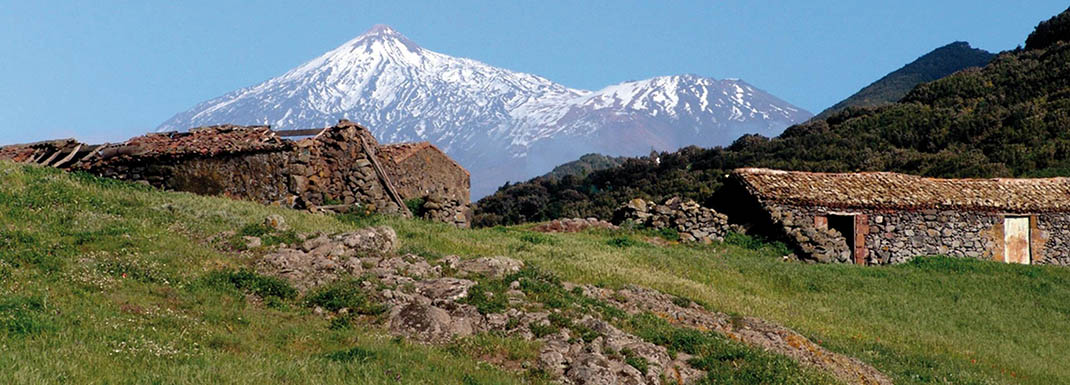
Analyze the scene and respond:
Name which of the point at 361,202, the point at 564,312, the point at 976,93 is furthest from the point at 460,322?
the point at 976,93

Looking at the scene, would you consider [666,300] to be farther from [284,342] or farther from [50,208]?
[50,208]

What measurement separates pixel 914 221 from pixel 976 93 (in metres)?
49.6

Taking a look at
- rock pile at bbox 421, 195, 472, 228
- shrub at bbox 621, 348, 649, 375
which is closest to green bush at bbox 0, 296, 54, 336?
shrub at bbox 621, 348, 649, 375

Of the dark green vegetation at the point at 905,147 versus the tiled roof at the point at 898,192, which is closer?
the tiled roof at the point at 898,192

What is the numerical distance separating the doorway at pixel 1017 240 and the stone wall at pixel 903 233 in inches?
10.9

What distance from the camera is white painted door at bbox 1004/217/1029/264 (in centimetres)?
3228

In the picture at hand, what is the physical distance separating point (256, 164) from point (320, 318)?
48.0ft

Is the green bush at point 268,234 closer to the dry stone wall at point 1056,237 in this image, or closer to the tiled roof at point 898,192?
the tiled roof at point 898,192

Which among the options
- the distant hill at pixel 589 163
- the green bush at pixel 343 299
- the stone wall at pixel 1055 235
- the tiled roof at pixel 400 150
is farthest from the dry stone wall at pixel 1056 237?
the distant hill at pixel 589 163

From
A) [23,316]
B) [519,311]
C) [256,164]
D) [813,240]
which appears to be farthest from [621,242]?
[23,316]

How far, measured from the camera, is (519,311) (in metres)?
13.3

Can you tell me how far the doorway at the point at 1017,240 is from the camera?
1271 inches

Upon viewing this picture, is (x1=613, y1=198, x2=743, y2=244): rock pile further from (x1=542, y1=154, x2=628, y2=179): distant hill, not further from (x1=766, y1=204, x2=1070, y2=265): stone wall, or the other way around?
(x1=542, y1=154, x2=628, y2=179): distant hill

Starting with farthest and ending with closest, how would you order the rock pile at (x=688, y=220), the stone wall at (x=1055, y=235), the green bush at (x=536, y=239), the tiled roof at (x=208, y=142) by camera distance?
the stone wall at (x=1055, y=235)
the rock pile at (x=688, y=220)
the tiled roof at (x=208, y=142)
the green bush at (x=536, y=239)
